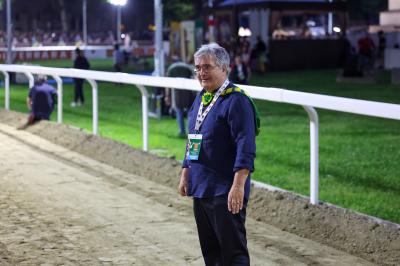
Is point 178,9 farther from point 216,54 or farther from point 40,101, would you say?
point 216,54

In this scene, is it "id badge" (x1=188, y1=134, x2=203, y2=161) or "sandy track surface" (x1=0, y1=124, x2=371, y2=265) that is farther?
"sandy track surface" (x1=0, y1=124, x2=371, y2=265)

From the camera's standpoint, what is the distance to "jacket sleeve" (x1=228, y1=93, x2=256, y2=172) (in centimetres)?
457

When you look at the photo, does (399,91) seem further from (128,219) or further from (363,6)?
(363,6)

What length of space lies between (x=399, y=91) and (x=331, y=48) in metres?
18.0

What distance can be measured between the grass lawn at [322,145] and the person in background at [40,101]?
101 centimetres

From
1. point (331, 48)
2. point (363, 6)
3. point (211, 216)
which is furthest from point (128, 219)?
point (363, 6)

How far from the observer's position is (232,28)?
4119 cm

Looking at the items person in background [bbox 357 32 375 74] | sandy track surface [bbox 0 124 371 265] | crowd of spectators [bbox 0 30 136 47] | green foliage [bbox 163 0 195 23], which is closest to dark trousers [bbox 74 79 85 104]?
sandy track surface [bbox 0 124 371 265]

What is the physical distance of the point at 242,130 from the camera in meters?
4.61

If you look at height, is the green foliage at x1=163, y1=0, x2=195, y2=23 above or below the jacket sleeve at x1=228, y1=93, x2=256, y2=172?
above

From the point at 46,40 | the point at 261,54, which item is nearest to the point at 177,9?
the point at 46,40

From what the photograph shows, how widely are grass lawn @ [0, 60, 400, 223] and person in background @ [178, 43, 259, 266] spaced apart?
329 centimetres

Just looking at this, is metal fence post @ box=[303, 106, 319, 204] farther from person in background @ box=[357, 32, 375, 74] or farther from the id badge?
person in background @ box=[357, 32, 375, 74]

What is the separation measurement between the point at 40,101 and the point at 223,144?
11004 mm
